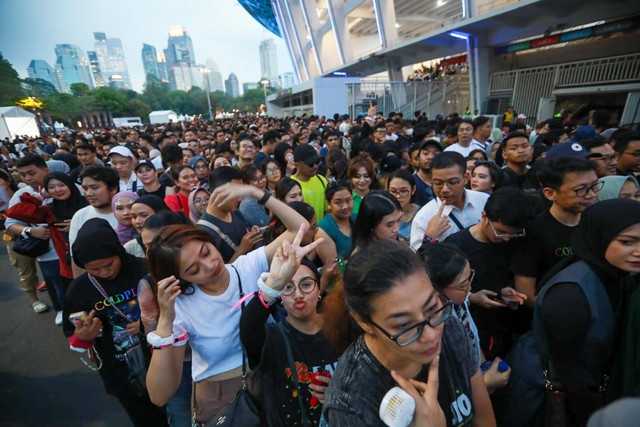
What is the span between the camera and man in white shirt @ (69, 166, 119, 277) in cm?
313

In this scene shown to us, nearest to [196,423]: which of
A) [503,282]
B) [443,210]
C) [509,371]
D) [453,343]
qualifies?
[453,343]

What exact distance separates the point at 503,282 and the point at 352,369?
155 centimetres

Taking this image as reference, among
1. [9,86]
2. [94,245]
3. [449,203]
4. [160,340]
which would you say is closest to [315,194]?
[449,203]

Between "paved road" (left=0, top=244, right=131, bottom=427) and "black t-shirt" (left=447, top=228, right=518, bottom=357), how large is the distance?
3.11 meters

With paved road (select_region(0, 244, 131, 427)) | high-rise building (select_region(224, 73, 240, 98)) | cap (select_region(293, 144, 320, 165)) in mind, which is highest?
high-rise building (select_region(224, 73, 240, 98))

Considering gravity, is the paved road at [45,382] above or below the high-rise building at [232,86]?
below

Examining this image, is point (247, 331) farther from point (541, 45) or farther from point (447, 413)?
point (541, 45)

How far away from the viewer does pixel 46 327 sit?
426cm

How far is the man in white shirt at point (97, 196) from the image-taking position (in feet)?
10.3

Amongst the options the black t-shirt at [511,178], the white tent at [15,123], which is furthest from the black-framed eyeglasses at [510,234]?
the white tent at [15,123]

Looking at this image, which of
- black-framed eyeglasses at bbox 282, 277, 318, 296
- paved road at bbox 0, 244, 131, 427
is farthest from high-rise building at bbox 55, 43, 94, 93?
black-framed eyeglasses at bbox 282, 277, 318, 296

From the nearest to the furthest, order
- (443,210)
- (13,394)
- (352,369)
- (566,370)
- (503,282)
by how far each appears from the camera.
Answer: (352,369) < (566,370) < (503,282) < (443,210) < (13,394)

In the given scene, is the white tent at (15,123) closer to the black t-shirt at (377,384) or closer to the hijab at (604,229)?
the black t-shirt at (377,384)

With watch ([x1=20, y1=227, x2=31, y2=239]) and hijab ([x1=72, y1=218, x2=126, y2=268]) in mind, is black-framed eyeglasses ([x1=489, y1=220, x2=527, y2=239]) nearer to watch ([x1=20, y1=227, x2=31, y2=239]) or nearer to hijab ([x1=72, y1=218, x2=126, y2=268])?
hijab ([x1=72, y1=218, x2=126, y2=268])
